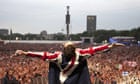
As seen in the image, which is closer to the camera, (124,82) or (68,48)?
(68,48)

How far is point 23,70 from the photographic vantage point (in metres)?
19.4

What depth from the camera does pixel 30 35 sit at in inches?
5074

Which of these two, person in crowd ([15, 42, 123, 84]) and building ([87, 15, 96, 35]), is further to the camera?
building ([87, 15, 96, 35])

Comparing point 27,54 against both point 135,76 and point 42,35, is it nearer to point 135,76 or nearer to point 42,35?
point 135,76

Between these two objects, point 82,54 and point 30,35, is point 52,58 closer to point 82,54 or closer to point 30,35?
point 82,54

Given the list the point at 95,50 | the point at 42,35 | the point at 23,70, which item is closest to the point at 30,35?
the point at 42,35

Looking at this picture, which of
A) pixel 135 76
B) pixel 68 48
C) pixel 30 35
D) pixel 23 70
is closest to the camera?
pixel 68 48

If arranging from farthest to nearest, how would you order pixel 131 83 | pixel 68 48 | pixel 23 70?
pixel 23 70 < pixel 131 83 < pixel 68 48

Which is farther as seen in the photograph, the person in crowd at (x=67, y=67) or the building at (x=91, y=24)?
the building at (x=91, y=24)

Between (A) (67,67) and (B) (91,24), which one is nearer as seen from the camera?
(A) (67,67)

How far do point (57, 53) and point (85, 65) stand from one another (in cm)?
42

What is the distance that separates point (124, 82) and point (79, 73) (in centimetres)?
911

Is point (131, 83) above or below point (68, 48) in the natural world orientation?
below

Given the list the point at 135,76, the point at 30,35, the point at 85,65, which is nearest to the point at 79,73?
the point at 85,65
